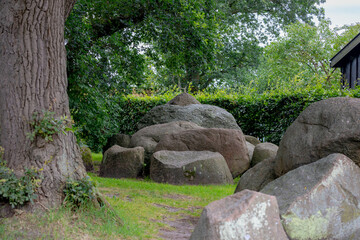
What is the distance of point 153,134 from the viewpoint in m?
12.2

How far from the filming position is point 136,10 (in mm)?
11648

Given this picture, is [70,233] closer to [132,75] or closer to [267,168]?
[267,168]

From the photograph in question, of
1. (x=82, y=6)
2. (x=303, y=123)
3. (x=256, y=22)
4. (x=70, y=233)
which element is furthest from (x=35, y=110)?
(x=256, y=22)

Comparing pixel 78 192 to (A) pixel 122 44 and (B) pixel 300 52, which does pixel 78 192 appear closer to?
(A) pixel 122 44

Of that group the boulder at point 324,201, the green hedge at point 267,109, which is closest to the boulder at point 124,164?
the green hedge at point 267,109

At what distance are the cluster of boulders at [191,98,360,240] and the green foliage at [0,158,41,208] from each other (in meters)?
2.01

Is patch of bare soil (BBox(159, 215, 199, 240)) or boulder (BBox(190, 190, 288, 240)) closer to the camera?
boulder (BBox(190, 190, 288, 240))

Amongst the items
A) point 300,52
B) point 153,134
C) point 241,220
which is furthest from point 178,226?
point 300,52

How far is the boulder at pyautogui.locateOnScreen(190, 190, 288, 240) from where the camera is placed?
3.81m

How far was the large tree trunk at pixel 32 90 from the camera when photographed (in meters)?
4.95

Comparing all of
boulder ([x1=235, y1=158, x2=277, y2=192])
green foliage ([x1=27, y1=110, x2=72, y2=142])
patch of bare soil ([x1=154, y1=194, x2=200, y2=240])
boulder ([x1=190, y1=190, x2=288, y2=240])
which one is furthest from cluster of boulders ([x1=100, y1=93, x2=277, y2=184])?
boulder ([x1=190, y1=190, x2=288, y2=240])

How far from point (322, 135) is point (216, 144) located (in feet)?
18.0

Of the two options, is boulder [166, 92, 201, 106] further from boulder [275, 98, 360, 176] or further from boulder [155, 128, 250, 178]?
boulder [275, 98, 360, 176]

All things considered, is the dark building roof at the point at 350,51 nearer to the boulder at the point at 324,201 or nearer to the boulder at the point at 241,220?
the boulder at the point at 324,201
